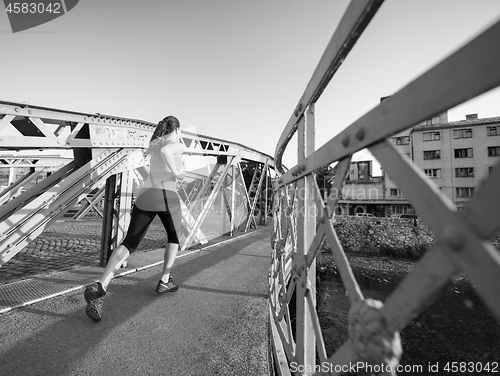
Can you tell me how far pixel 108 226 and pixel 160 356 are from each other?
2711 millimetres

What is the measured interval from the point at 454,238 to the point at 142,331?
2406 mm

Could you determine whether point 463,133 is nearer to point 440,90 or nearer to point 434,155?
point 434,155

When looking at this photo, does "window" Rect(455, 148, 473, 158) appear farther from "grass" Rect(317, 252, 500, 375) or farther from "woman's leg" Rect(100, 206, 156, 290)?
"grass" Rect(317, 252, 500, 375)

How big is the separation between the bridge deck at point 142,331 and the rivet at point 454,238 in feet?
5.46

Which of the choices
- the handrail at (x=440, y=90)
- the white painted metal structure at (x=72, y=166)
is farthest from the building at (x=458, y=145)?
the white painted metal structure at (x=72, y=166)

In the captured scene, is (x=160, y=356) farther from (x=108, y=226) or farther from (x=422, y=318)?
(x=422, y=318)

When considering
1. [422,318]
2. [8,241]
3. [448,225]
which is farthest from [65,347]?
[422,318]

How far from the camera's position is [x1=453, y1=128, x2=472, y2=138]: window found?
10.2 ft

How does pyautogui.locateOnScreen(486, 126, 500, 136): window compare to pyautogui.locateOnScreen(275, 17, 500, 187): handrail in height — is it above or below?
above

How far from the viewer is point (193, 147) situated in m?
5.83

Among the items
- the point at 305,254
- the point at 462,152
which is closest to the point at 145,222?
the point at 305,254

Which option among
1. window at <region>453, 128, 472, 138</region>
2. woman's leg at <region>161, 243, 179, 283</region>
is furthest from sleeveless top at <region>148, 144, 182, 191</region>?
window at <region>453, 128, 472, 138</region>

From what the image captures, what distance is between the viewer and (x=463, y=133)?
3.28 m

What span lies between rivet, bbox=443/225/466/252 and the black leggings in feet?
8.53
